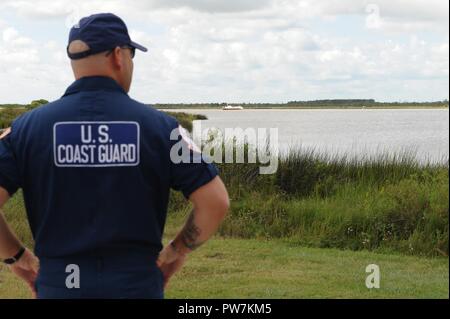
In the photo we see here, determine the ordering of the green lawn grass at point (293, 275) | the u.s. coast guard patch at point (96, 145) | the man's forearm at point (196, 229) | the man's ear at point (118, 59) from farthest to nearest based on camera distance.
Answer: the green lawn grass at point (293, 275) → the man's forearm at point (196, 229) → the man's ear at point (118, 59) → the u.s. coast guard patch at point (96, 145)

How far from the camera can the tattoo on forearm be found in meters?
2.40

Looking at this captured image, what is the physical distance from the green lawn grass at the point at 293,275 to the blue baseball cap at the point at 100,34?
3.79 metres

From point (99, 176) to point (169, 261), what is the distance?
1.69ft

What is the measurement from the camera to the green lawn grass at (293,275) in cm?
571

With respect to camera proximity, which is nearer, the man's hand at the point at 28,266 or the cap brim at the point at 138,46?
the cap brim at the point at 138,46

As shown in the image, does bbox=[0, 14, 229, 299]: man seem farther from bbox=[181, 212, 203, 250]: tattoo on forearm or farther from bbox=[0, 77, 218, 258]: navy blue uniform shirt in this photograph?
bbox=[181, 212, 203, 250]: tattoo on forearm

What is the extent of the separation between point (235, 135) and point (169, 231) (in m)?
4.07

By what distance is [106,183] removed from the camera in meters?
2.06

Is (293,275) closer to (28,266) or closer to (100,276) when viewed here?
(28,266)

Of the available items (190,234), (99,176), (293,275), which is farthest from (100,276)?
(293,275)

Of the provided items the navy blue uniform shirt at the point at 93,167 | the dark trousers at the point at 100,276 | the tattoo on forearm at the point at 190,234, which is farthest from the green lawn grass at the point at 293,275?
the navy blue uniform shirt at the point at 93,167

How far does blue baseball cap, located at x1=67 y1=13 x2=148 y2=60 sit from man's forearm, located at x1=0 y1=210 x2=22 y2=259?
735 mm

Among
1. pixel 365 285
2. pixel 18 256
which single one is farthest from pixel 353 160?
pixel 18 256

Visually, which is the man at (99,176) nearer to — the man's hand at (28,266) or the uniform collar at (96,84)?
the uniform collar at (96,84)
